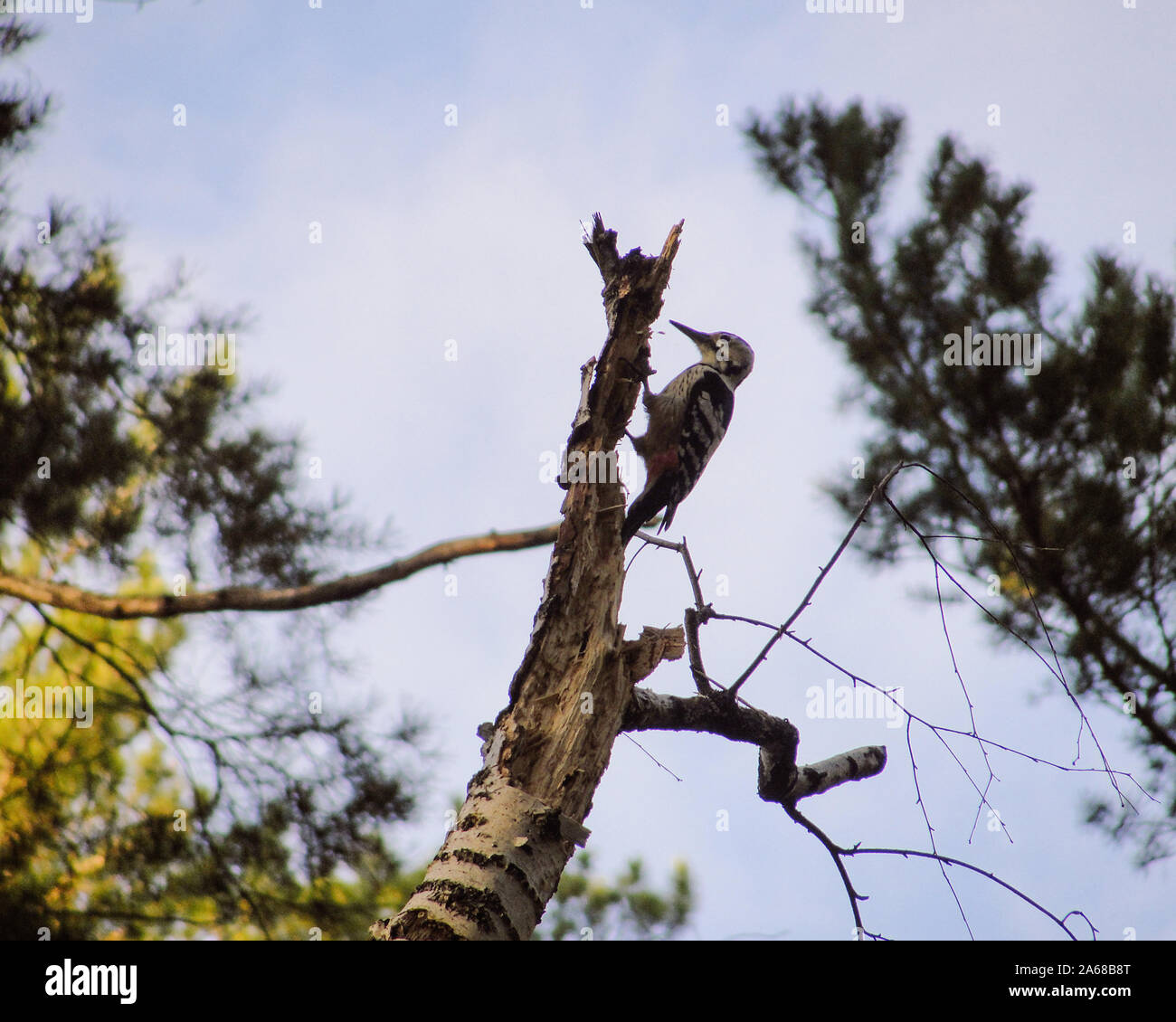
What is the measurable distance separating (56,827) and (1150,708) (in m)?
5.85

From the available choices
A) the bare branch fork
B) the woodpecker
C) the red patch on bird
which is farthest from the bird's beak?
the bare branch fork

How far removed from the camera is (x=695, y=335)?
176 inches

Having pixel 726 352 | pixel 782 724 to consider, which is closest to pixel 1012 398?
pixel 726 352

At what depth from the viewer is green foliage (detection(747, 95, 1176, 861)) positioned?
19.2ft

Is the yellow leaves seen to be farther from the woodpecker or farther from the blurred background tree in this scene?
the woodpecker

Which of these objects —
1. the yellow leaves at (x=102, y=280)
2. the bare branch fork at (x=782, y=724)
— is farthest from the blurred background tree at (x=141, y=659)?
the bare branch fork at (x=782, y=724)

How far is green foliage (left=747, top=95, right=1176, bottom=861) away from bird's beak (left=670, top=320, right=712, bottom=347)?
1665mm

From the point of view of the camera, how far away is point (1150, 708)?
568 centimetres

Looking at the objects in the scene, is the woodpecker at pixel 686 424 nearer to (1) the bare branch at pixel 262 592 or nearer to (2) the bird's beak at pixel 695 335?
(2) the bird's beak at pixel 695 335

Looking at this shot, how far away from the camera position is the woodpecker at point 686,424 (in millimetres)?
3566

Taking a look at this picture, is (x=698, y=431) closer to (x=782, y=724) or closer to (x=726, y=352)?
(x=726, y=352)

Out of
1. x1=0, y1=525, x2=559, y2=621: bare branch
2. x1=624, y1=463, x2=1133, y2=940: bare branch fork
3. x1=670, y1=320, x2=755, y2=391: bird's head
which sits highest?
x1=670, y1=320, x2=755, y2=391: bird's head

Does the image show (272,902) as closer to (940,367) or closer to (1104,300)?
(940,367)
